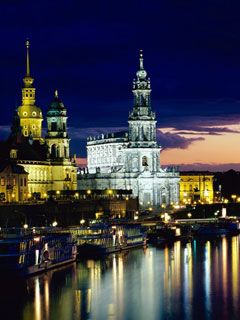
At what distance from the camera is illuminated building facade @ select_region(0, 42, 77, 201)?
143m

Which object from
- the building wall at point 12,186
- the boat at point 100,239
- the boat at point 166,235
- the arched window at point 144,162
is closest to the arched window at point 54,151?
the building wall at point 12,186

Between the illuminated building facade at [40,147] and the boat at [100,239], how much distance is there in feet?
137

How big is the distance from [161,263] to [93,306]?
78.1 feet

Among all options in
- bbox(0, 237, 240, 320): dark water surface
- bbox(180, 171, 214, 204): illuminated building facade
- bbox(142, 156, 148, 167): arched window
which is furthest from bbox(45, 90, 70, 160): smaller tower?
bbox(0, 237, 240, 320): dark water surface

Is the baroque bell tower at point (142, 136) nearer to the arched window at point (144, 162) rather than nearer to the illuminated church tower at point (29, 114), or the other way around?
the arched window at point (144, 162)

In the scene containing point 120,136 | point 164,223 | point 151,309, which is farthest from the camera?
point 120,136

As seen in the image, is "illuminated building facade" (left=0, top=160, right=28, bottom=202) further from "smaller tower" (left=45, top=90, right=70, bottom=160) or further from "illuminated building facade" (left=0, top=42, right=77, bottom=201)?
"smaller tower" (left=45, top=90, right=70, bottom=160)

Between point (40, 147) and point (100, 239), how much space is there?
5817 cm

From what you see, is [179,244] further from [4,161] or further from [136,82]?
[136,82]

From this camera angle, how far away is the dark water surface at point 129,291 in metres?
64.6

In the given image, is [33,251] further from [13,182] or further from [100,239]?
[13,182]

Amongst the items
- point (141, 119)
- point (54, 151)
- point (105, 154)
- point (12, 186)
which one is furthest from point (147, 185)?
point (12, 186)

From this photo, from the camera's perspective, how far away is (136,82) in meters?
161

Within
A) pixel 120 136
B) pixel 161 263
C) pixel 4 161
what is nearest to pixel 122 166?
pixel 120 136
